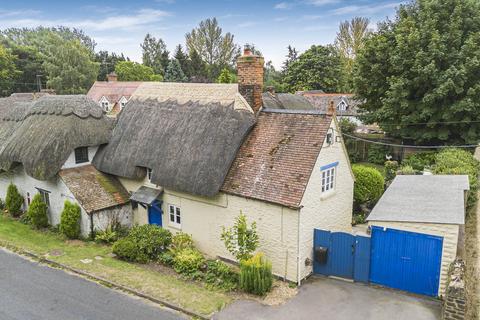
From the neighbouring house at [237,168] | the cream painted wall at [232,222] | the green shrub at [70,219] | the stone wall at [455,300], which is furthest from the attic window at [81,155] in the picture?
the stone wall at [455,300]

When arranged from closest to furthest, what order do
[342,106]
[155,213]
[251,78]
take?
[251,78] < [155,213] < [342,106]

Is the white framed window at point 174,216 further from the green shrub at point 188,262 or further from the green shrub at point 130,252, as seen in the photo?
the green shrub at point 188,262

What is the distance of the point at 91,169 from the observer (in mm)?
20031

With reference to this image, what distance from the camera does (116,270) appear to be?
14.8 m

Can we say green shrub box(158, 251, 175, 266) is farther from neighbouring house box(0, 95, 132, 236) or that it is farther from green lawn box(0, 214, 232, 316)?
neighbouring house box(0, 95, 132, 236)

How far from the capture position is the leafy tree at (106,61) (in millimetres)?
86500

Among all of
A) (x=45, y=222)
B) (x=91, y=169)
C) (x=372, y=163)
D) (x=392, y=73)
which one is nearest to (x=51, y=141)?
(x=91, y=169)

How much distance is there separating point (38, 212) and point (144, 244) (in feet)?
22.5

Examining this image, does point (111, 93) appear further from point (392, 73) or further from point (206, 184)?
point (206, 184)

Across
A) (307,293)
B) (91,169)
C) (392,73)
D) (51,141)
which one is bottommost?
(307,293)

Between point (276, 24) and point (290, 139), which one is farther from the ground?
point (276, 24)

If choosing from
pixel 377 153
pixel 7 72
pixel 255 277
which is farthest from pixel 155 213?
pixel 7 72

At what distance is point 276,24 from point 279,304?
47.9ft

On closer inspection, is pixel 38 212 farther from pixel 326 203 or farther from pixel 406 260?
pixel 406 260
